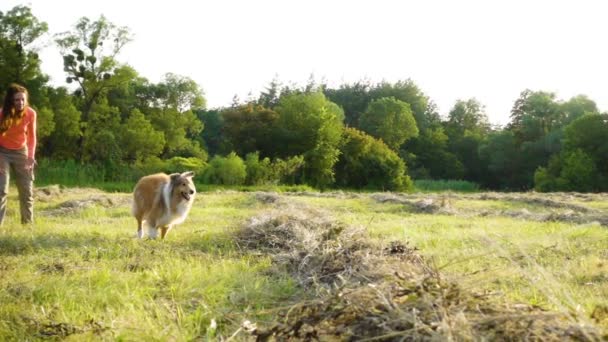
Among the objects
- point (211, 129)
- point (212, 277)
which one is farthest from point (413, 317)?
point (211, 129)

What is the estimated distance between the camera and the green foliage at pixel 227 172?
102 ft

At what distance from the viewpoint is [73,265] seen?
5.62 m

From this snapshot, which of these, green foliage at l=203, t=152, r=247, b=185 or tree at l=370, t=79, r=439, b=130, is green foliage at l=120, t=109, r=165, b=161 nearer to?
green foliage at l=203, t=152, r=247, b=185

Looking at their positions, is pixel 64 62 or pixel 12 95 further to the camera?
pixel 64 62

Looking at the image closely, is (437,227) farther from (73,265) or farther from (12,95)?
(12,95)

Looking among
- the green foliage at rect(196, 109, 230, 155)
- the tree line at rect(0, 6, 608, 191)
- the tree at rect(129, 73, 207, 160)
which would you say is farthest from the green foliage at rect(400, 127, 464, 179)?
the tree at rect(129, 73, 207, 160)

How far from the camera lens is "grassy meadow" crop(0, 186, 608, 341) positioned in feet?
11.1

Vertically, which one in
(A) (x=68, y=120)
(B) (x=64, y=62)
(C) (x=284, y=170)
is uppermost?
(B) (x=64, y=62)

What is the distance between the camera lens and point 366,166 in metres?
41.2

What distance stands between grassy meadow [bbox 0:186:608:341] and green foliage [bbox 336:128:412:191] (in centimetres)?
2973

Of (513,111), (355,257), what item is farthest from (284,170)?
(513,111)

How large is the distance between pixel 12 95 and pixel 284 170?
88.0 feet

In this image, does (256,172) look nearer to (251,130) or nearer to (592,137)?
(251,130)

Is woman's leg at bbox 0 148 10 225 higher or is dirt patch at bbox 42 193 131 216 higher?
woman's leg at bbox 0 148 10 225
